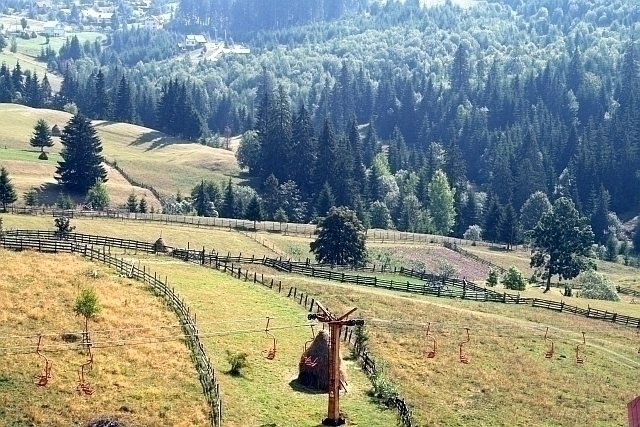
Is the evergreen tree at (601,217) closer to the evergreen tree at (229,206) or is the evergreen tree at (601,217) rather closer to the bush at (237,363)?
the evergreen tree at (229,206)

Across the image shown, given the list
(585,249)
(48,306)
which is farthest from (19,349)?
(585,249)

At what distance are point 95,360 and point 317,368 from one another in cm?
1289

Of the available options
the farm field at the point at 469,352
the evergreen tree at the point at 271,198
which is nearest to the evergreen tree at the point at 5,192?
the farm field at the point at 469,352

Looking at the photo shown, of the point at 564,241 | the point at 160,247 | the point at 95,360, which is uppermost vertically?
the point at 564,241

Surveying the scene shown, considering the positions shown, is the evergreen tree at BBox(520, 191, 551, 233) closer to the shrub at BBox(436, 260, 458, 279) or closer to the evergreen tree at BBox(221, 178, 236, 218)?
the evergreen tree at BBox(221, 178, 236, 218)

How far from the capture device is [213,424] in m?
47.9

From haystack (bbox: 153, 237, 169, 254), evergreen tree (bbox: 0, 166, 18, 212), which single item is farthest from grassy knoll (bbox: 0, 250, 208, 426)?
evergreen tree (bbox: 0, 166, 18, 212)

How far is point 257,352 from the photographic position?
199 feet

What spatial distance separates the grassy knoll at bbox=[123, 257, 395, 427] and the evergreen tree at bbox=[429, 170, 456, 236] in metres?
92.0


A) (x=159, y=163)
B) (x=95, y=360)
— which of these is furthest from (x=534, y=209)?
(x=95, y=360)

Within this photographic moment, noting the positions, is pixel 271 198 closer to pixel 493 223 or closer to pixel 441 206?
pixel 441 206

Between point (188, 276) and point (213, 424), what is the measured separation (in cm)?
3158

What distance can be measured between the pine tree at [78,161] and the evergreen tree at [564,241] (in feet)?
226

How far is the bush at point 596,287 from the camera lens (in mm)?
101500
